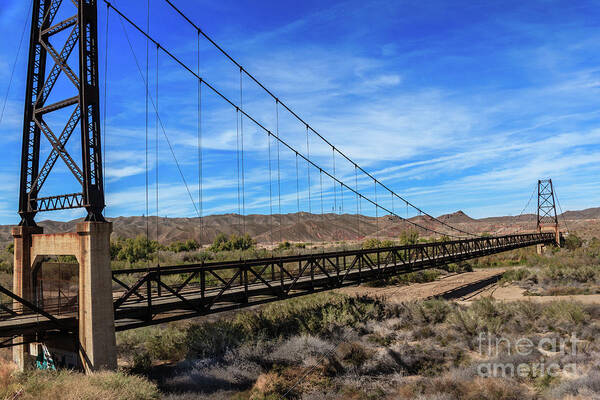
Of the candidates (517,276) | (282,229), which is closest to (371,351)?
(517,276)

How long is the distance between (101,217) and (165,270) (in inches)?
94.9

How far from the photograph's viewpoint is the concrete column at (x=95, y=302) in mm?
9672

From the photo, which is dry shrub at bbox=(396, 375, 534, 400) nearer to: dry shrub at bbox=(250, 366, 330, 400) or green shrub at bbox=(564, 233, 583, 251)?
dry shrub at bbox=(250, 366, 330, 400)

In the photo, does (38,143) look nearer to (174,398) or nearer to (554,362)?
(174,398)

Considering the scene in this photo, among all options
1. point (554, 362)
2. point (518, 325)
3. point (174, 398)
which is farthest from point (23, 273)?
point (518, 325)

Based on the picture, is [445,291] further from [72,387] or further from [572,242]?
[572,242]

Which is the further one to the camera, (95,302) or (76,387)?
(95,302)

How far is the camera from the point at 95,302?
972 centimetres

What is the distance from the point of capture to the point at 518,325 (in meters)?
15.5

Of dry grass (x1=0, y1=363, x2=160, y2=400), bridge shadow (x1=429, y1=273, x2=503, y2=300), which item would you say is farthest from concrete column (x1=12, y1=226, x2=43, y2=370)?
bridge shadow (x1=429, y1=273, x2=503, y2=300)

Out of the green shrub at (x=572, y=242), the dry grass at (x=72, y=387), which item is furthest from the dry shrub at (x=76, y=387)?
the green shrub at (x=572, y=242)

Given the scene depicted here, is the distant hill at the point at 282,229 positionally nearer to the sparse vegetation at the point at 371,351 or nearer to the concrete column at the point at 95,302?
the sparse vegetation at the point at 371,351

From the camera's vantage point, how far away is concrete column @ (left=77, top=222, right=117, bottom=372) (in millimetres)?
9672

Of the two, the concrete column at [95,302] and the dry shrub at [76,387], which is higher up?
the concrete column at [95,302]
